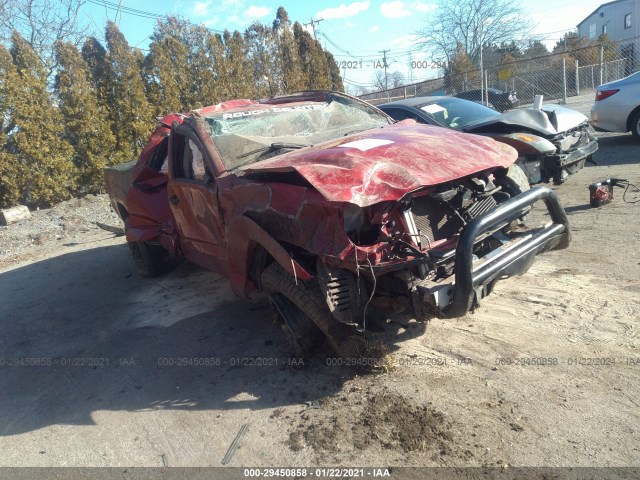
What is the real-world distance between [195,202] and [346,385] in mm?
2203

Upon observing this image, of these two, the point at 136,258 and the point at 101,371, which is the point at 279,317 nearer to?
the point at 101,371

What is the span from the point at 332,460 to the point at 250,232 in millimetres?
1576

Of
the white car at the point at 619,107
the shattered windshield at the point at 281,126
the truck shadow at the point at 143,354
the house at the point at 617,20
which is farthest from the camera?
the house at the point at 617,20

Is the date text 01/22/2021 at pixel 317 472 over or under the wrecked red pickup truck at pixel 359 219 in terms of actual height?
under

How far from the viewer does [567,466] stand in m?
2.56

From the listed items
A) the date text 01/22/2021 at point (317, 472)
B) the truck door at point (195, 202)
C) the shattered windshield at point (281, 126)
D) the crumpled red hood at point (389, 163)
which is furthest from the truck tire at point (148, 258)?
the date text 01/22/2021 at point (317, 472)

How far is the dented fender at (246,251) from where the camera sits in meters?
3.22

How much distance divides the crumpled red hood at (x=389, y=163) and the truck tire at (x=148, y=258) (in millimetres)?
3377

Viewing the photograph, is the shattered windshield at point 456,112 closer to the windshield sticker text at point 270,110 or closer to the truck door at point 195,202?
the windshield sticker text at point 270,110

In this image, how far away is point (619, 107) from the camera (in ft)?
32.8

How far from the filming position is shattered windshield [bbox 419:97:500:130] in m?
7.53

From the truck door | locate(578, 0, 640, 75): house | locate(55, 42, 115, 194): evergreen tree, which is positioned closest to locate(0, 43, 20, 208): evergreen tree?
locate(55, 42, 115, 194): evergreen tree

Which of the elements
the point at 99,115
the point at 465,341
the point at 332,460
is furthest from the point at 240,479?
the point at 99,115

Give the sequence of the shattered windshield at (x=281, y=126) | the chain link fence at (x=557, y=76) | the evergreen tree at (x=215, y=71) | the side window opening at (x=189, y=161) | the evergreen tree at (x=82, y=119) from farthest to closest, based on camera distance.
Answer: the chain link fence at (x=557, y=76), the evergreen tree at (x=215, y=71), the evergreen tree at (x=82, y=119), the side window opening at (x=189, y=161), the shattered windshield at (x=281, y=126)
